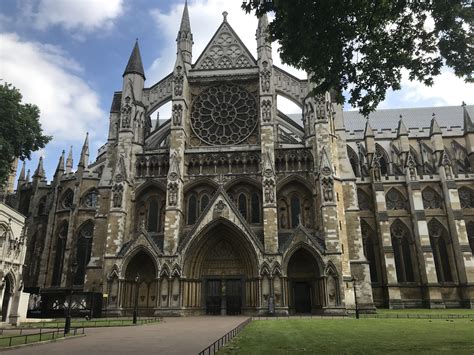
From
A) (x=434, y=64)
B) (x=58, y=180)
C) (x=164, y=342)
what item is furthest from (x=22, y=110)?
(x=434, y=64)

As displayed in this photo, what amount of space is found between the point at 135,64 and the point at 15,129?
1291 centimetres

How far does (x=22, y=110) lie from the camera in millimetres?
28766

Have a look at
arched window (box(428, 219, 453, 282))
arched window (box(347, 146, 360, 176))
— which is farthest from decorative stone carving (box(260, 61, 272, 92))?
arched window (box(428, 219, 453, 282))

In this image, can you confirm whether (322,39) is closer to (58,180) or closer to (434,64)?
(434,64)

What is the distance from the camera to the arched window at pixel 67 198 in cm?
4178

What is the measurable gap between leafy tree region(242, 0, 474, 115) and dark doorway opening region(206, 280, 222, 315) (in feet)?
67.6

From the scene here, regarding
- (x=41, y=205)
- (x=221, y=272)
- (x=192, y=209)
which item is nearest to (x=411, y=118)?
(x=192, y=209)

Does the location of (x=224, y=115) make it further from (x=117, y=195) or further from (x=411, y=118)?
(x=411, y=118)

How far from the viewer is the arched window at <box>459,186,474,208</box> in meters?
42.5

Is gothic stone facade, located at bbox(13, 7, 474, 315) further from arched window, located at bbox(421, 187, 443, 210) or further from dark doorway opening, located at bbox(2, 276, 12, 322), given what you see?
dark doorway opening, located at bbox(2, 276, 12, 322)

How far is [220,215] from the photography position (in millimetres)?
29359

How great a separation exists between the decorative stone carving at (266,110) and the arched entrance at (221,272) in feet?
30.9

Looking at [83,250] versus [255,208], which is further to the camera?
[83,250]

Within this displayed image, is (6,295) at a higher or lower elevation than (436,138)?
lower
